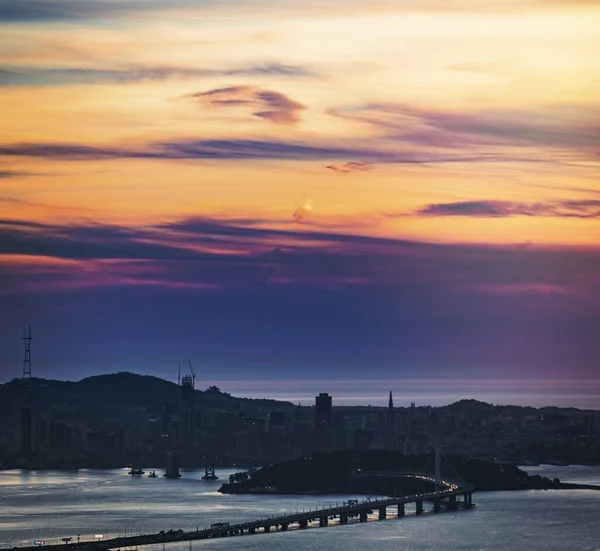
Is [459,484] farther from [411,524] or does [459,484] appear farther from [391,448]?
[391,448]

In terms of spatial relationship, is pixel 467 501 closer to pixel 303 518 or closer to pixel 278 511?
pixel 278 511

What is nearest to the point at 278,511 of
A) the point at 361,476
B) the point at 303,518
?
the point at 303,518

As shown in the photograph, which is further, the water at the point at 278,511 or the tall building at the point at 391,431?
the tall building at the point at 391,431

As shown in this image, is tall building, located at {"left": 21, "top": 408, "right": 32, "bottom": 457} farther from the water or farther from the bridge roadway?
the bridge roadway

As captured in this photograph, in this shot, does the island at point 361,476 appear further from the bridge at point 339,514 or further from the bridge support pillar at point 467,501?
the bridge support pillar at point 467,501

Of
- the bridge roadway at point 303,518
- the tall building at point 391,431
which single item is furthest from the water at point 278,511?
the tall building at point 391,431

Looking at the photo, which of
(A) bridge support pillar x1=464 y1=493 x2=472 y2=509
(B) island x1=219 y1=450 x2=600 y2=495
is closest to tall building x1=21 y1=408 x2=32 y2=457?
(B) island x1=219 y1=450 x2=600 y2=495

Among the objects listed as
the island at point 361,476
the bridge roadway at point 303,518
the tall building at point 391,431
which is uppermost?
the tall building at point 391,431
